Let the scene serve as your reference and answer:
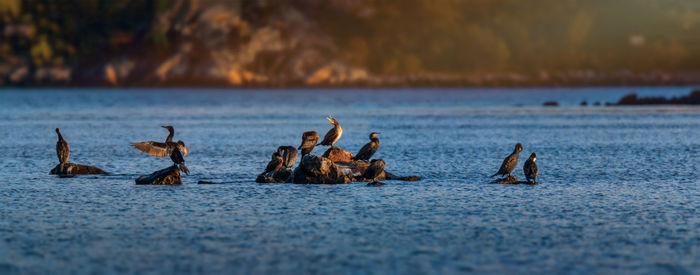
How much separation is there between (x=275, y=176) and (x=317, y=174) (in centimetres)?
141

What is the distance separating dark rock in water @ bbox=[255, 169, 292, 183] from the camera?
27016mm

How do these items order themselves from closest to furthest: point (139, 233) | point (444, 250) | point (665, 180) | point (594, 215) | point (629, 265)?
point (629, 265) < point (444, 250) < point (139, 233) < point (594, 215) < point (665, 180)

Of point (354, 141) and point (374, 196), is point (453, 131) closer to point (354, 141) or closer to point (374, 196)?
point (354, 141)

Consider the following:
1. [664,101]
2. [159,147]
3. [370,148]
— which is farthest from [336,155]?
[664,101]

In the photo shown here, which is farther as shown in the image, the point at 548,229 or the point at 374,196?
the point at 374,196

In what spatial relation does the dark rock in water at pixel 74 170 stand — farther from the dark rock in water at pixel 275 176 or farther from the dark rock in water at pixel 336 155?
the dark rock in water at pixel 336 155

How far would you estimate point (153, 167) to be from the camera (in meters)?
33.2

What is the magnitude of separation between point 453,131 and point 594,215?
4007 cm

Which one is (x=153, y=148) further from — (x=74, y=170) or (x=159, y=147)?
(x=74, y=170)

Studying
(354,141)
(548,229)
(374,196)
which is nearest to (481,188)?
(374,196)

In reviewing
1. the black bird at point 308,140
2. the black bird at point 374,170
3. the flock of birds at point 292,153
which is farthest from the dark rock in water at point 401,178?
the black bird at point 308,140

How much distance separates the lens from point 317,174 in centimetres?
2672

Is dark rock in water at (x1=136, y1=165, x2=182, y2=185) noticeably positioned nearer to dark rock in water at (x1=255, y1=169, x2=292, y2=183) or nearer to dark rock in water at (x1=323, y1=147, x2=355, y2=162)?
dark rock in water at (x1=255, y1=169, x2=292, y2=183)

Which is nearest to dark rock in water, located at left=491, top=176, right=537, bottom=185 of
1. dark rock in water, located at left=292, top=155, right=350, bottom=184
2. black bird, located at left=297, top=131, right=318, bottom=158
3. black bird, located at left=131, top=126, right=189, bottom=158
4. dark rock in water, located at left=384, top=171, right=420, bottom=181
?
dark rock in water, located at left=384, top=171, right=420, bottom=181
